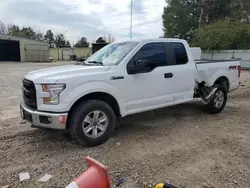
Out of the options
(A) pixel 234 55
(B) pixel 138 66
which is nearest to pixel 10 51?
(A) pixel 234 55

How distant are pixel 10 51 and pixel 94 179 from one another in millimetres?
42657

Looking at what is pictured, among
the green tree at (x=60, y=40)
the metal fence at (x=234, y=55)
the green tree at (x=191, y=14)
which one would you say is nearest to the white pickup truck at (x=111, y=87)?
the metal fence at (x=234, y=55)

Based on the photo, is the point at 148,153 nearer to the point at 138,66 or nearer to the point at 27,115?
the point at 138,66

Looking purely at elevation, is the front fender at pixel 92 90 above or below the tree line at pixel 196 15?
below

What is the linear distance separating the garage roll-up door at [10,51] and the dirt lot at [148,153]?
1461 inches

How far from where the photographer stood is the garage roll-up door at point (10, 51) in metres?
37.6

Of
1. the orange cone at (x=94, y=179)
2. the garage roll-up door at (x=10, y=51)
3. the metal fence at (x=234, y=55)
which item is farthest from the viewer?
the garage roll-up door at (x=10, y=51)

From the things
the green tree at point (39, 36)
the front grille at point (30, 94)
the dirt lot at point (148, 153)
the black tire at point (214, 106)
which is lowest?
the dirt lot at point (148, 153)

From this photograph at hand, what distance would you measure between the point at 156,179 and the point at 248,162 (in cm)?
155

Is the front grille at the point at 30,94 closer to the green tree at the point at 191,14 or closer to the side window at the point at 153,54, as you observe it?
the side window at the point at 153,54

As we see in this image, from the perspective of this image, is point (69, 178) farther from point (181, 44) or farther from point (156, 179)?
point (181, 44)

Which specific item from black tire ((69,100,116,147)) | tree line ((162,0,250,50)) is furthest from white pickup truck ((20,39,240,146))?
tree line ((162,0,250,50))

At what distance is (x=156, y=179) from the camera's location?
2879mm

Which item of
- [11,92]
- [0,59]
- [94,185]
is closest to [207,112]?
[94,185]
